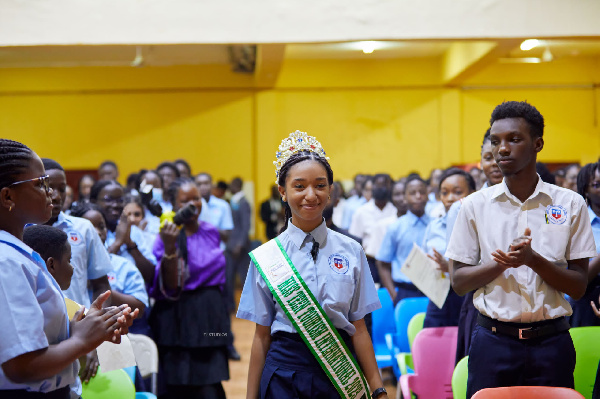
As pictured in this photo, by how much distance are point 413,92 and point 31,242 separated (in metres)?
10.2

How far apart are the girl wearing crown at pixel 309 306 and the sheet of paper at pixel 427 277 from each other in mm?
1506

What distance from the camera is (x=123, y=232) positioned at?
13.1 feet

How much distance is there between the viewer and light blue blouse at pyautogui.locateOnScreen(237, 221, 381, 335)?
2373mm

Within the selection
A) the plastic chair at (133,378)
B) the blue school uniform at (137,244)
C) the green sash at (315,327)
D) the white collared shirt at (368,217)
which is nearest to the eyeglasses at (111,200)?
the blue school uniform at (137,244)

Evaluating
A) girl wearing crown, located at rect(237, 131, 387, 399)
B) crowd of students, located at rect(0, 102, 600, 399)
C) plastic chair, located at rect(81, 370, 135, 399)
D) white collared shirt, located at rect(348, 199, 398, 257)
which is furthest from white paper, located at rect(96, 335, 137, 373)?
white collared shirt, located at rect(348, 199, 398, 257)

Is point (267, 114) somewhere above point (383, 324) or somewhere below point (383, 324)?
above

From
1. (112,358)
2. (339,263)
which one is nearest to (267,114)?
(112,358)

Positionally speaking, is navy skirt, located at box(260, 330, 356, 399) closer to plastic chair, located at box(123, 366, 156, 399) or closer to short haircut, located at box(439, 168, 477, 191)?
plastic chair, located at box(123, 366, 156, 399)

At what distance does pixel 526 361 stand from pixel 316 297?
2.55ft

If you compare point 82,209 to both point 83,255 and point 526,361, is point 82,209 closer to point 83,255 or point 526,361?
point 83,255

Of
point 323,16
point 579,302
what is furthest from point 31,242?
point 323,16

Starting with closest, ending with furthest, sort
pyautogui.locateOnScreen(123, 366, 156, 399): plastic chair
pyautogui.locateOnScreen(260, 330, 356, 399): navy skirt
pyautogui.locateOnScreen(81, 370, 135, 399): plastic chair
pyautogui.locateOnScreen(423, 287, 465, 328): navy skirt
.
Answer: pyautogui.locateOnScreen(260, 330, 356, 399): navy skirt < pyautogui.locateOnScreen(81, 370, 135, 399): plastic chair < pyautogui.locateOnScreen(123, 366, 156, 399): plastic chair < pyautogui.locateOnScreen(423, 287, 465, 328): navy skirt

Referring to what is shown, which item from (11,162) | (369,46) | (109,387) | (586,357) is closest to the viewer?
(11,162)

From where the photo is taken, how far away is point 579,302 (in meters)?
3.52
